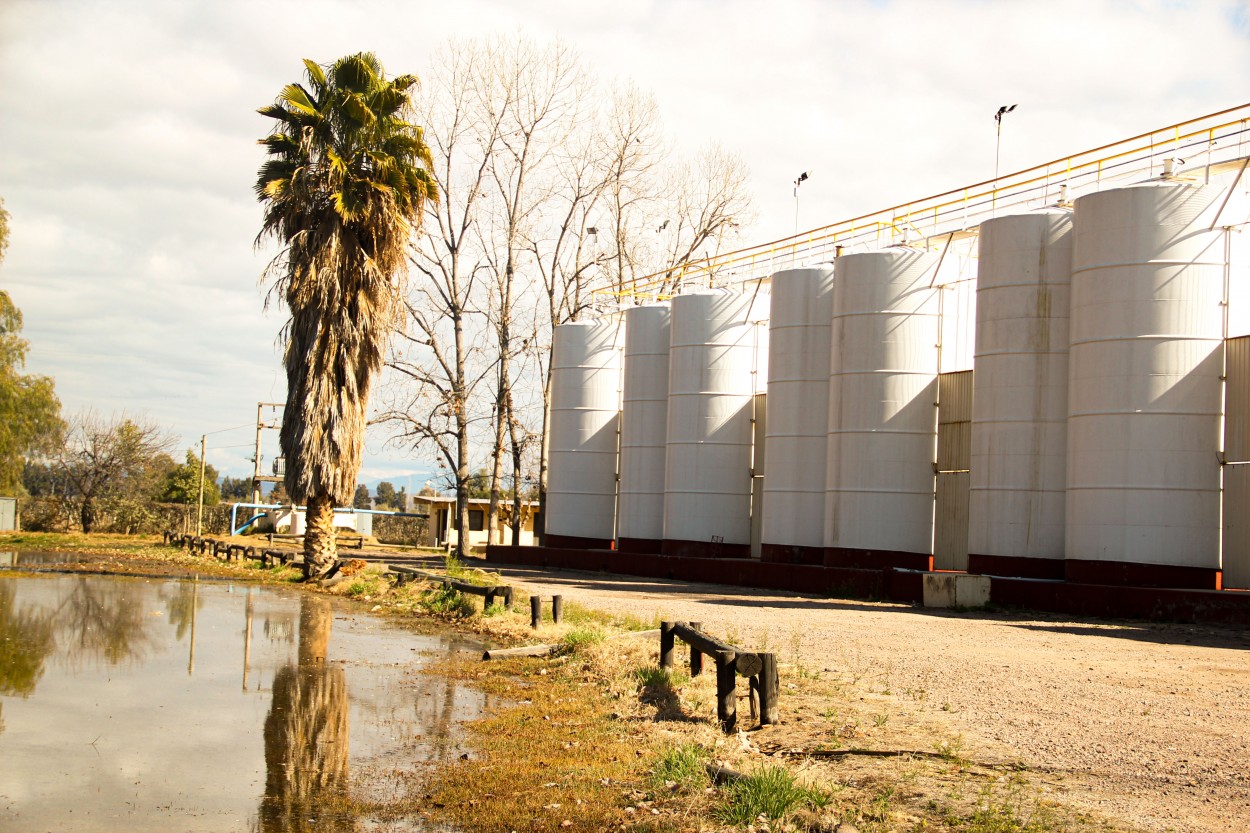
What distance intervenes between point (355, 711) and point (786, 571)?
22.1m

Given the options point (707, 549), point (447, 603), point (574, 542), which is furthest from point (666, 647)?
point (574, 542)

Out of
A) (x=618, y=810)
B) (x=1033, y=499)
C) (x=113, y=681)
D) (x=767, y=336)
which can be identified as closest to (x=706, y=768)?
(x=618, y=810)

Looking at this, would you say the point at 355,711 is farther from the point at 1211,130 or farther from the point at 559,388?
the point at 559,388

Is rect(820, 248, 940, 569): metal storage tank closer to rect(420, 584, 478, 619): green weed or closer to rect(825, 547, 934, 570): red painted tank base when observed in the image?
rect(825, 547, 934, 570): red painted tank base

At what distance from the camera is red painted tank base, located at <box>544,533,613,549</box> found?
144 feet

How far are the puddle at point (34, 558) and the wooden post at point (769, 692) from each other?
91.3 feet

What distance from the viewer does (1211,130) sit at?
24.6m

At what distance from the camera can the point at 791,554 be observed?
32969mm

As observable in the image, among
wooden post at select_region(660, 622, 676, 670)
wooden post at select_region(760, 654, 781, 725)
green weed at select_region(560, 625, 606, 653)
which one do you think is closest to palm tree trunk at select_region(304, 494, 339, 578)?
green weed at select_region(560, 625, 606, 653)

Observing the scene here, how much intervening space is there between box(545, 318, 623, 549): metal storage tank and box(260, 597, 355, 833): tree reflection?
29.9 m

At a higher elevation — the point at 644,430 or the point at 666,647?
the point at 644,430

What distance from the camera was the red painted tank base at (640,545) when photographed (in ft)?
133

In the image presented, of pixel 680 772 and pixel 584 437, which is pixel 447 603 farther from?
pixel 584 437

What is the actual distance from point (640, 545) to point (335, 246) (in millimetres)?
17934
